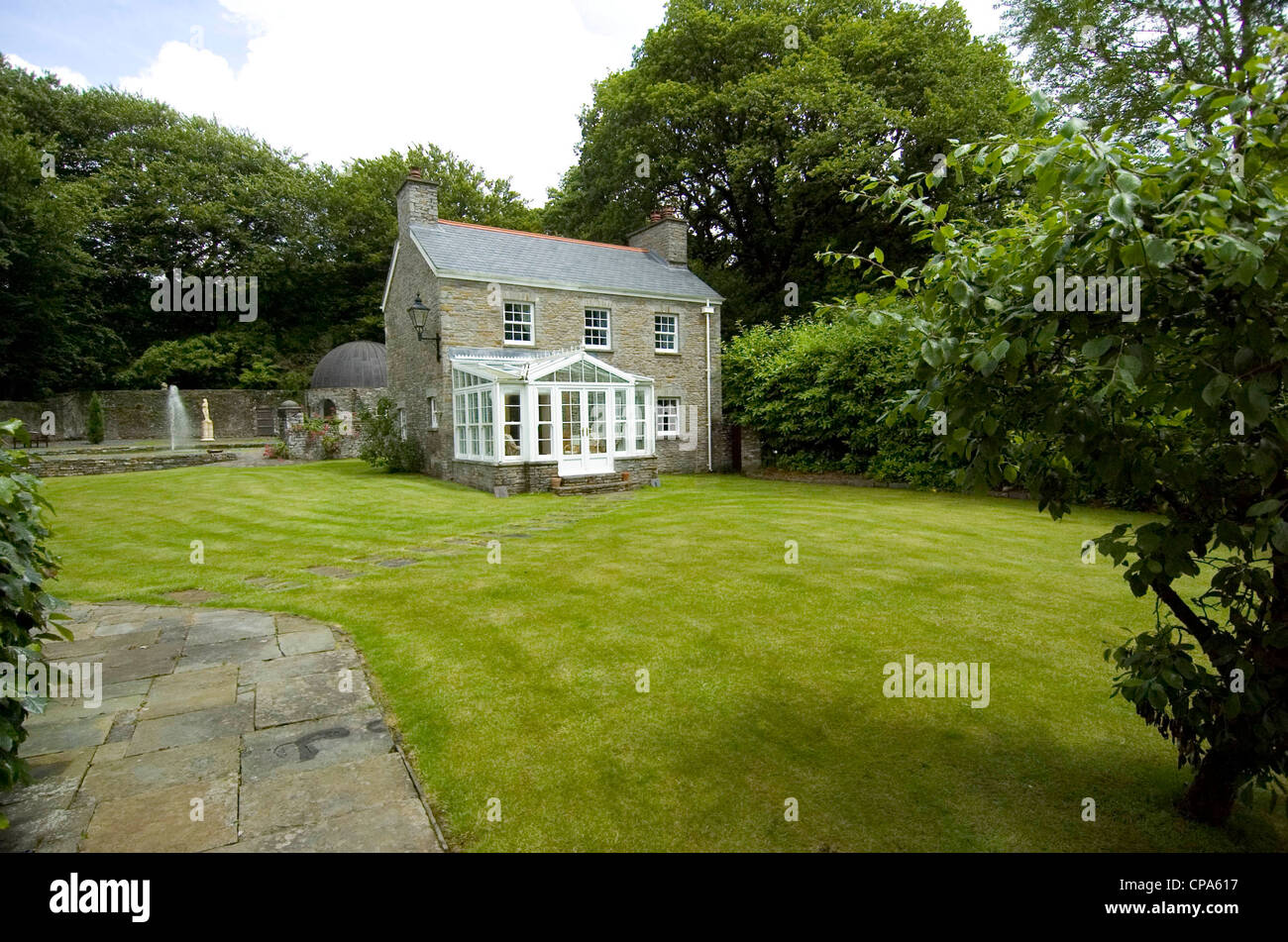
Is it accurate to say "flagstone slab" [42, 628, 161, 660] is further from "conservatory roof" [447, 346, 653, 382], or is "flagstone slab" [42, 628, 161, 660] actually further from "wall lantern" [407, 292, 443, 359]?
"wall lantern" [407, 292, 443, 359]

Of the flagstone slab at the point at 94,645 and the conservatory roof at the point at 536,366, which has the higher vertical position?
the conservatory roof at the point at 536,366

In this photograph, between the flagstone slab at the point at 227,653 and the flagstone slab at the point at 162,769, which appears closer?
the flagstone slab at the point at 162,769

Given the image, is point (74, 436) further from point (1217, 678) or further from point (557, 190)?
point (1217, 678)

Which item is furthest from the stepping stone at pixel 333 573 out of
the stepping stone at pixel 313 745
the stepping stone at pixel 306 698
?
the stepping stone at pixel 313 745

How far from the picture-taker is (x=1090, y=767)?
3578 millimetres

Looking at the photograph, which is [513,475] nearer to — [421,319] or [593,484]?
[593,484]

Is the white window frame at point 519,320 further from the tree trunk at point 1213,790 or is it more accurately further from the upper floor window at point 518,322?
the tree trunk at point 1213,790

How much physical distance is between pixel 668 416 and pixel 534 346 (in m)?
5.40

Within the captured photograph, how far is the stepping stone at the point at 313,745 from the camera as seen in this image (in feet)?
11.9

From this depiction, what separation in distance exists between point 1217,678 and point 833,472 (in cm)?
1598

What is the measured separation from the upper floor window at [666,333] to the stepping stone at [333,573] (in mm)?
15970

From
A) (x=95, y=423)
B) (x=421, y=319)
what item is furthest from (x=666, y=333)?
(x=95, y=423)

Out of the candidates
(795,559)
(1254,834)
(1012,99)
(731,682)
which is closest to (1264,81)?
(1012,99)

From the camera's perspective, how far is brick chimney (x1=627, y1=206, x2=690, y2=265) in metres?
24.5
